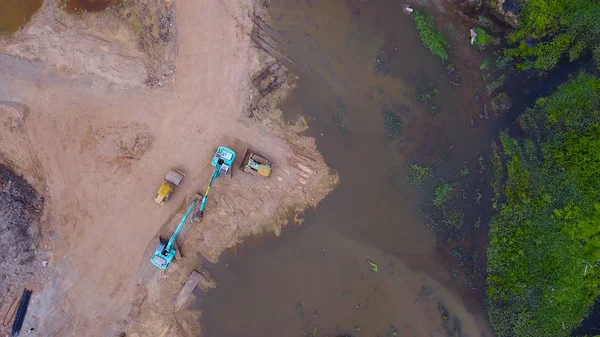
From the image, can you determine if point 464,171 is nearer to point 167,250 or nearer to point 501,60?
point 501,60

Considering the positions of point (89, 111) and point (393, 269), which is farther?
point (393, 269)

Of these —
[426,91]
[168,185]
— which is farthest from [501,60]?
[168,185]

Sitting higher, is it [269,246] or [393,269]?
[393,269]

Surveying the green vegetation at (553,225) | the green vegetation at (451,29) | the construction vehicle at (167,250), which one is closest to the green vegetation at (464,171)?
the green vegetation at (553,225)

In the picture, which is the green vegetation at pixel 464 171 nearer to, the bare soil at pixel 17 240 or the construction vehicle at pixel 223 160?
the construction vehicle at pixel 223 160

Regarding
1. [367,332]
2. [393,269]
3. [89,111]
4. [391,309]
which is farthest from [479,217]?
[89,111]

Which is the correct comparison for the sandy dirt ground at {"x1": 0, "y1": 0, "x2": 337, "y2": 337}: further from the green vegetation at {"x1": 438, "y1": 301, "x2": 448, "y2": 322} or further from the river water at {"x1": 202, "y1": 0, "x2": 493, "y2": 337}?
the green vegetation at {"x1": 438, "y1": 301, "x2": 448, "y2": 322}

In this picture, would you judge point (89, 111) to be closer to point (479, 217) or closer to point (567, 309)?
point (479, 217)
